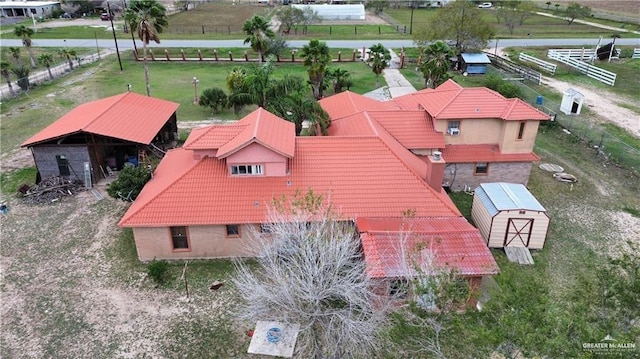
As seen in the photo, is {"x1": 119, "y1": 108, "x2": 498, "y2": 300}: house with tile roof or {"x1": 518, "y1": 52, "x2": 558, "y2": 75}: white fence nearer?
{"x1": 119, "y1": 108, "x2": 498, "y2": 300}: house with tile roof

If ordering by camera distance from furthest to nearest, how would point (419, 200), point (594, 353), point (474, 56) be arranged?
1. point (474, 56)
2. point (419, 200)
3. point (594, 353)

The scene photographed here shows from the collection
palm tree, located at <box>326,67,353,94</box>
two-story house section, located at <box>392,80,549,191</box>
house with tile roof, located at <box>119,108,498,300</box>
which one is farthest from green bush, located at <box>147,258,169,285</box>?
palm tree, located at <box>326,67,353,94</box>

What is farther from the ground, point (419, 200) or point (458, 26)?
point (458, 26)

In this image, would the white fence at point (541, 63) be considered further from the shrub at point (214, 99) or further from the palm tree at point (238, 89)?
the shrub at point (214, 99)

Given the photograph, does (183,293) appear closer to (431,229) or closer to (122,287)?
(122,287)

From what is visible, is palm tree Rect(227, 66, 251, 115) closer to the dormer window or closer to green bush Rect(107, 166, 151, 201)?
green bush Rect(107, 166, 151, 201)

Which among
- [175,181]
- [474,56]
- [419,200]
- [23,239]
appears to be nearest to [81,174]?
[23,239]
